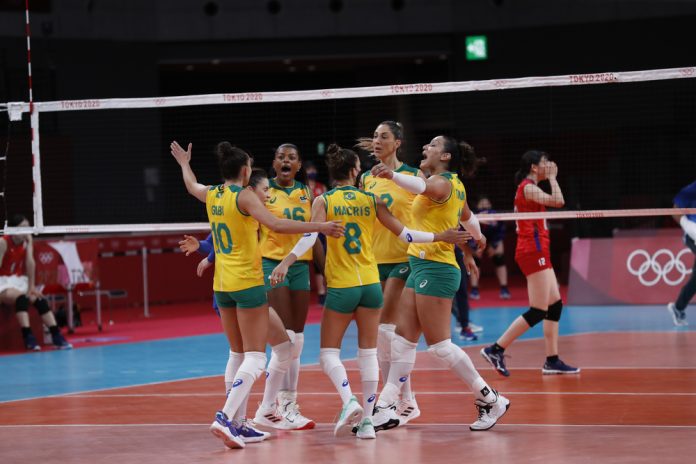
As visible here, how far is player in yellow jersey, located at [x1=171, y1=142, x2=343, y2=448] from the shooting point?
7.30 m

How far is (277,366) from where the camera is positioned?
803cm

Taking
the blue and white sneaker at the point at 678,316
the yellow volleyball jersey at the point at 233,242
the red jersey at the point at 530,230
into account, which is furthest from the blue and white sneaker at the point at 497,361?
the blue and white sneaker at the point at 678,316

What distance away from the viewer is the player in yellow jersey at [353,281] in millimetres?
7539

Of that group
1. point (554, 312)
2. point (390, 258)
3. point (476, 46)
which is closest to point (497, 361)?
point (554, 312)

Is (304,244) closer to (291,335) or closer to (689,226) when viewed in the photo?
(291,335)

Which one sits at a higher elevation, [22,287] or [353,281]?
[353,281]

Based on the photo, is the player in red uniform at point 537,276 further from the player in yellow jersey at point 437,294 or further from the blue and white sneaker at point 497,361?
the player in yellow jersey at point 437,294

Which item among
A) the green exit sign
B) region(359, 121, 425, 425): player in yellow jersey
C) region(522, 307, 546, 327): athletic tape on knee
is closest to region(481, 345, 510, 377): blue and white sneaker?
region(522, 307, 546, 327): athletic tape on knee

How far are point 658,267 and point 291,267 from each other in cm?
999

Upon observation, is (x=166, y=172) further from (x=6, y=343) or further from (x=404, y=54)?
(x=6, y=343)

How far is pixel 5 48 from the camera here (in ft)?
72.7

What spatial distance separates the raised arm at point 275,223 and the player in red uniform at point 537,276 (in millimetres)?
3531

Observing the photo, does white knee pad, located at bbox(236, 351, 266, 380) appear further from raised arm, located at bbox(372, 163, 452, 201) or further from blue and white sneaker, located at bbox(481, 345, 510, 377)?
blue and white sneaker, located at bbox(481, 345, 510, 377)

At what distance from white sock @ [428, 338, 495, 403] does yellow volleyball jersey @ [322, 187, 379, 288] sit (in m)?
0.72
